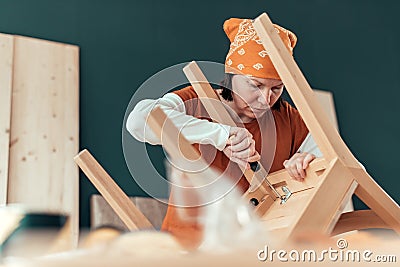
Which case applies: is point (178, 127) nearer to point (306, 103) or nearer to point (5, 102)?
point (306, 103)

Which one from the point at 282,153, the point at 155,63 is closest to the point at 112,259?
the point at 282,153

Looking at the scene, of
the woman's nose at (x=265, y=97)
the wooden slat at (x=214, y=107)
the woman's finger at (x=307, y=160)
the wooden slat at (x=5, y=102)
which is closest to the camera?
the woman's finger at (x=307, y=160)

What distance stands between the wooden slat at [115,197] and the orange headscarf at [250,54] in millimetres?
313

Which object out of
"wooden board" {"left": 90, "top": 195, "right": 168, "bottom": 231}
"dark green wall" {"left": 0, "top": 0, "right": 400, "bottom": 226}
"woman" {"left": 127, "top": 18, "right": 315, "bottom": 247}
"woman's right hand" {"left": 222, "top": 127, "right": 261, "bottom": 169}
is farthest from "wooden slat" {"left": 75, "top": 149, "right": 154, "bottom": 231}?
"dark green wall" {"left": 0, "top": 0, "right": 400, "bottom": 226}

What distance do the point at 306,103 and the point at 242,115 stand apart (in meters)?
0.32

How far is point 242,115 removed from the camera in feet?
3.53

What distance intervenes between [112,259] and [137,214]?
2.28 ft

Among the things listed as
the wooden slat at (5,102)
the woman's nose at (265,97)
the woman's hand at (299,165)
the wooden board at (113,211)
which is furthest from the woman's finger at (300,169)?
the wooden slat at (5,102)

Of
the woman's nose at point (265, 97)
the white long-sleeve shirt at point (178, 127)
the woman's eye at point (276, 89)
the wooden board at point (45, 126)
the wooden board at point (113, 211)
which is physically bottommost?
the wooden board at point (113, 211)

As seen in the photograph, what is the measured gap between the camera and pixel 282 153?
1.24m

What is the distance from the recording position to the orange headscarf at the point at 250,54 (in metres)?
1.11

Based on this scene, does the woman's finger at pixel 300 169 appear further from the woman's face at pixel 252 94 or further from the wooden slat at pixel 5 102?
the wooden slat at pixel 5 102

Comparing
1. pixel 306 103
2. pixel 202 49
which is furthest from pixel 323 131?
pixel 202 49

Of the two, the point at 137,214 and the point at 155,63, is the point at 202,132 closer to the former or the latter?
the point at 137,214
